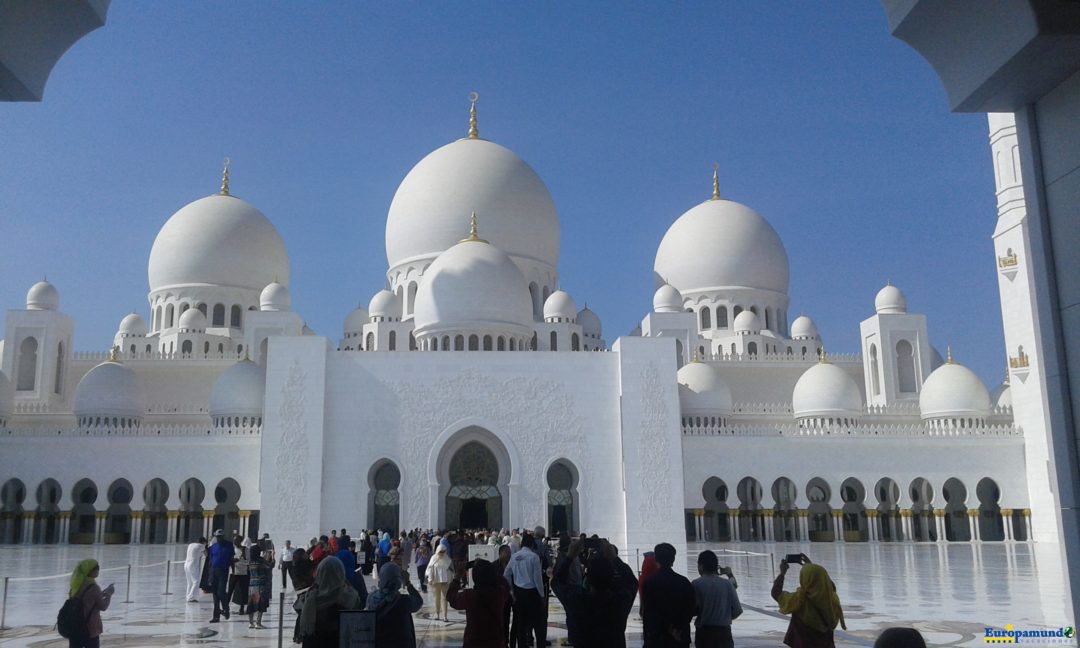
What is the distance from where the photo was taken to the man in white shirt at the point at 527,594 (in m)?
5.99

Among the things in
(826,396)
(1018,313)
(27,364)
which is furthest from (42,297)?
(1018,313)

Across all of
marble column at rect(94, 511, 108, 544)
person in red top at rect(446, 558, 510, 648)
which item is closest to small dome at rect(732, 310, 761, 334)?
marble column at rect(94, 511, 108, 544)

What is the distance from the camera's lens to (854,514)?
1027 inches

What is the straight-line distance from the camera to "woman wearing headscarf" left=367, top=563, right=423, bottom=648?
3844mm

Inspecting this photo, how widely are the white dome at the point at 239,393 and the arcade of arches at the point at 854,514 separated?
1091cm

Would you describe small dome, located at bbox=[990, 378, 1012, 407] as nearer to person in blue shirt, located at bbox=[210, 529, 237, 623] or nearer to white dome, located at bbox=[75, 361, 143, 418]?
white dome, located at bbox=[75, 361, 143, 418]

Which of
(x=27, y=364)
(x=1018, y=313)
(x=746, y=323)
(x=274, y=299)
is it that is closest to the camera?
(x=1018, y=313)

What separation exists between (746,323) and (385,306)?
11.1 metres

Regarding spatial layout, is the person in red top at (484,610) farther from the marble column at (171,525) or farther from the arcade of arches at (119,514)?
the marble column at (171,525)

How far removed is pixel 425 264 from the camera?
27875 mm

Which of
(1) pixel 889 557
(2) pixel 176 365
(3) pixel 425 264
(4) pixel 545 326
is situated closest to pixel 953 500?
(1) pixel 889 557

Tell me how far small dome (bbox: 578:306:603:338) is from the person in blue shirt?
66.9 ft

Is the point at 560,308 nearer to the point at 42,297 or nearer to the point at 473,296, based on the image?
the point at 473,296

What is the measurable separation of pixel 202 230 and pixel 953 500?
75.1ft
